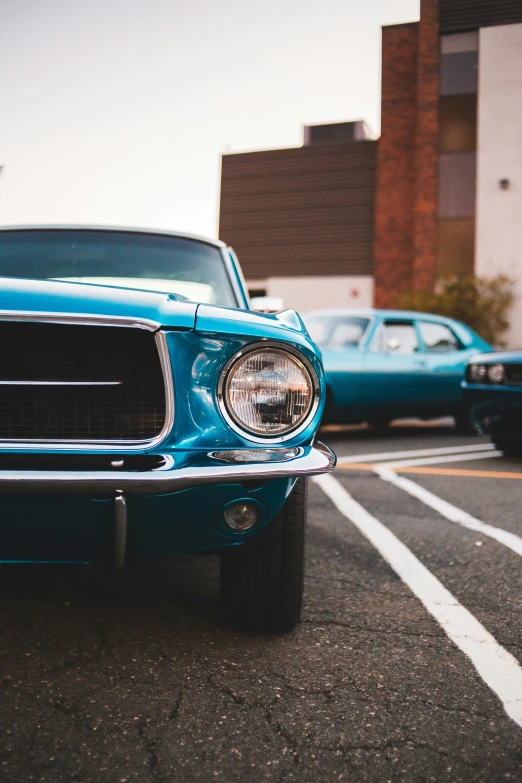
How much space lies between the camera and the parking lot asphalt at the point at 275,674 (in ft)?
5.41

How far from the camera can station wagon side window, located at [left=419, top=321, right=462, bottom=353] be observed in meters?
8.45

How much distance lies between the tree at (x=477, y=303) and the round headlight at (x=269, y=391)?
655 inches

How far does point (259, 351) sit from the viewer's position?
208 centimetres

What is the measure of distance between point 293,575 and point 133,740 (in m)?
0.76

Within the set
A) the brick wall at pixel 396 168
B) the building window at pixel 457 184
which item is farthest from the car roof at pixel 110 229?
the brick wall at pixel 396 168

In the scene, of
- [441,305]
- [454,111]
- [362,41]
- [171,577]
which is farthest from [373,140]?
[171,577]

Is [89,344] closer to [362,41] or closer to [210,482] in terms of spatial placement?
[210,482]

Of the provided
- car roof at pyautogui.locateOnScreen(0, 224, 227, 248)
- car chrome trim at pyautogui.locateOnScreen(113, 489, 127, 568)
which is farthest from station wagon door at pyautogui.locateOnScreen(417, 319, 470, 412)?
car chrome trim at pyautogui.locateOnScreen(113, 489, 127, 568)

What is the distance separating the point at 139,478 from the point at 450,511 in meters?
2.95

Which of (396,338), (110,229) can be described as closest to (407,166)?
(396,338)

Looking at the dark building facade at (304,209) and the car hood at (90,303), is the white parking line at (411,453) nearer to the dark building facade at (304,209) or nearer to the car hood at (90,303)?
the car hood at (90,303)

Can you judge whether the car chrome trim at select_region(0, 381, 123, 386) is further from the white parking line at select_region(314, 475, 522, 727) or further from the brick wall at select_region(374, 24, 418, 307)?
the brick wall at select_region(374, 24, 418, 307)

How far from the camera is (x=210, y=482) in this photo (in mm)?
1933

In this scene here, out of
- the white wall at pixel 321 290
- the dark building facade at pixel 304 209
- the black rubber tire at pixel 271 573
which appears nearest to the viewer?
the black rubber tire at pixel 271 573
